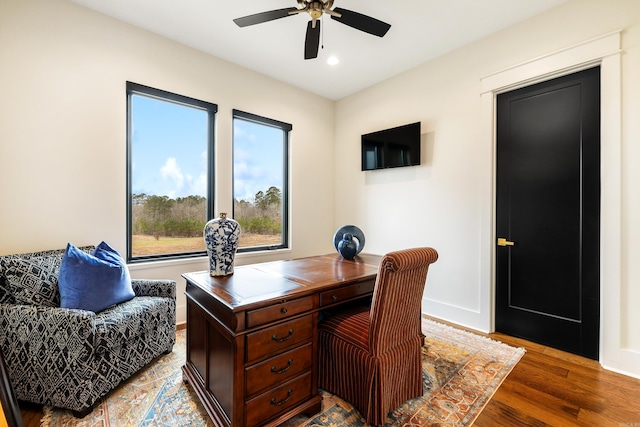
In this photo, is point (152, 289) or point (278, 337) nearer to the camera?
point (278, 337)

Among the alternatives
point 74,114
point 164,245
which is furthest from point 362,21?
point 164,245

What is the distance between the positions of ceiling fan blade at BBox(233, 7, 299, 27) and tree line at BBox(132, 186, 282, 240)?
6.12 feet

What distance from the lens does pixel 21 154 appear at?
211cm

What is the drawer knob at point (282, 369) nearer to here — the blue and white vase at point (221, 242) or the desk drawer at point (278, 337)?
the desk drawer at point (278, 337)

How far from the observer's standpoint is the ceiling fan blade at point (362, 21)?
1942 mm

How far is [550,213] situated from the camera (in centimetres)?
245

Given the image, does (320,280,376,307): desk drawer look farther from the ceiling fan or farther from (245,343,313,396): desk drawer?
the ceiling fan

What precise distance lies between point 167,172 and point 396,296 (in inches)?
105

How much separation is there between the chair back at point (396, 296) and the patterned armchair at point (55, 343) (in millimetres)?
1624

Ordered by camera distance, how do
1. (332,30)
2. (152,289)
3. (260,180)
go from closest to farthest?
(152,289) < (332,30) < (260,180)

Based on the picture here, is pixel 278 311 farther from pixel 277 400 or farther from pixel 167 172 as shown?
pixel 167 172

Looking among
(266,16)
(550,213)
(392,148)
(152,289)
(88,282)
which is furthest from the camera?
(392,148)

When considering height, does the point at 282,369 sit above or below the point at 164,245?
below

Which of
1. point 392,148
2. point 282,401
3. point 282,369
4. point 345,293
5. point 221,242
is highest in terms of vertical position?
point 392,148
